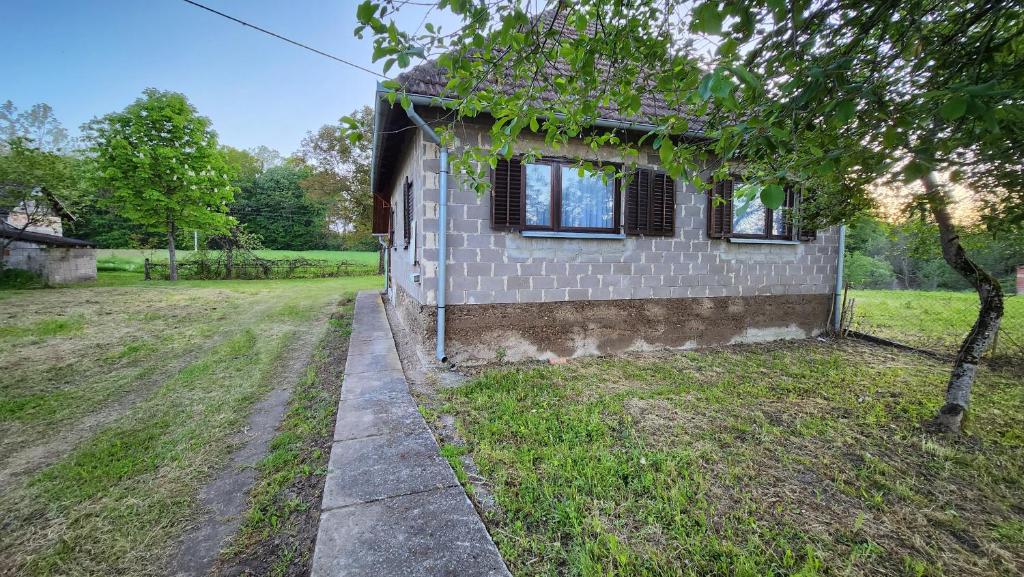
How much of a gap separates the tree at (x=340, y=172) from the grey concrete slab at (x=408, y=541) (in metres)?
21.6

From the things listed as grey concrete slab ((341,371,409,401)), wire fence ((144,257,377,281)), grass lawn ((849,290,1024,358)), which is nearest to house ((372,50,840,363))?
grey concrete slab ((341,371,409,401))

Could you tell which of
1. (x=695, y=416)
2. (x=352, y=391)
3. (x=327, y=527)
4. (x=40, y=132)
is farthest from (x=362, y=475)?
(x=40, y=132)

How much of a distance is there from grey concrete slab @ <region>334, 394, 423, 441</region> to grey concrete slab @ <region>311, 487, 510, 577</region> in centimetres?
91

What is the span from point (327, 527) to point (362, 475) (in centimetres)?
46

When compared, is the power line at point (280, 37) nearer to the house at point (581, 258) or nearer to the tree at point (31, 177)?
the house at point (581, 258)

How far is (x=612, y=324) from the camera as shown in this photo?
5336 millimetres

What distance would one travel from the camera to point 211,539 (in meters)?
1.96

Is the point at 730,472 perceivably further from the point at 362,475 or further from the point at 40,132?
the point at 40,132

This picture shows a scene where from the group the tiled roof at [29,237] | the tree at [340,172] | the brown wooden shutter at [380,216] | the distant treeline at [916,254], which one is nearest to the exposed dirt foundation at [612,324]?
the distant treeline at [916,254]

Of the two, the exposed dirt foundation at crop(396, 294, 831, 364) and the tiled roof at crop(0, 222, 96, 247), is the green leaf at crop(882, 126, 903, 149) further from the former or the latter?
the tiled roof at crop(0, 222, 96, 247)

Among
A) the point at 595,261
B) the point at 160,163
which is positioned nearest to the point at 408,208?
the point at 595,261

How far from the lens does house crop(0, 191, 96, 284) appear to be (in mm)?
14148

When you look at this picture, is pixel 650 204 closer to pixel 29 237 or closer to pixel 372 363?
pixel 372 363

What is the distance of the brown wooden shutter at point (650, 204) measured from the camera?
207 inches
